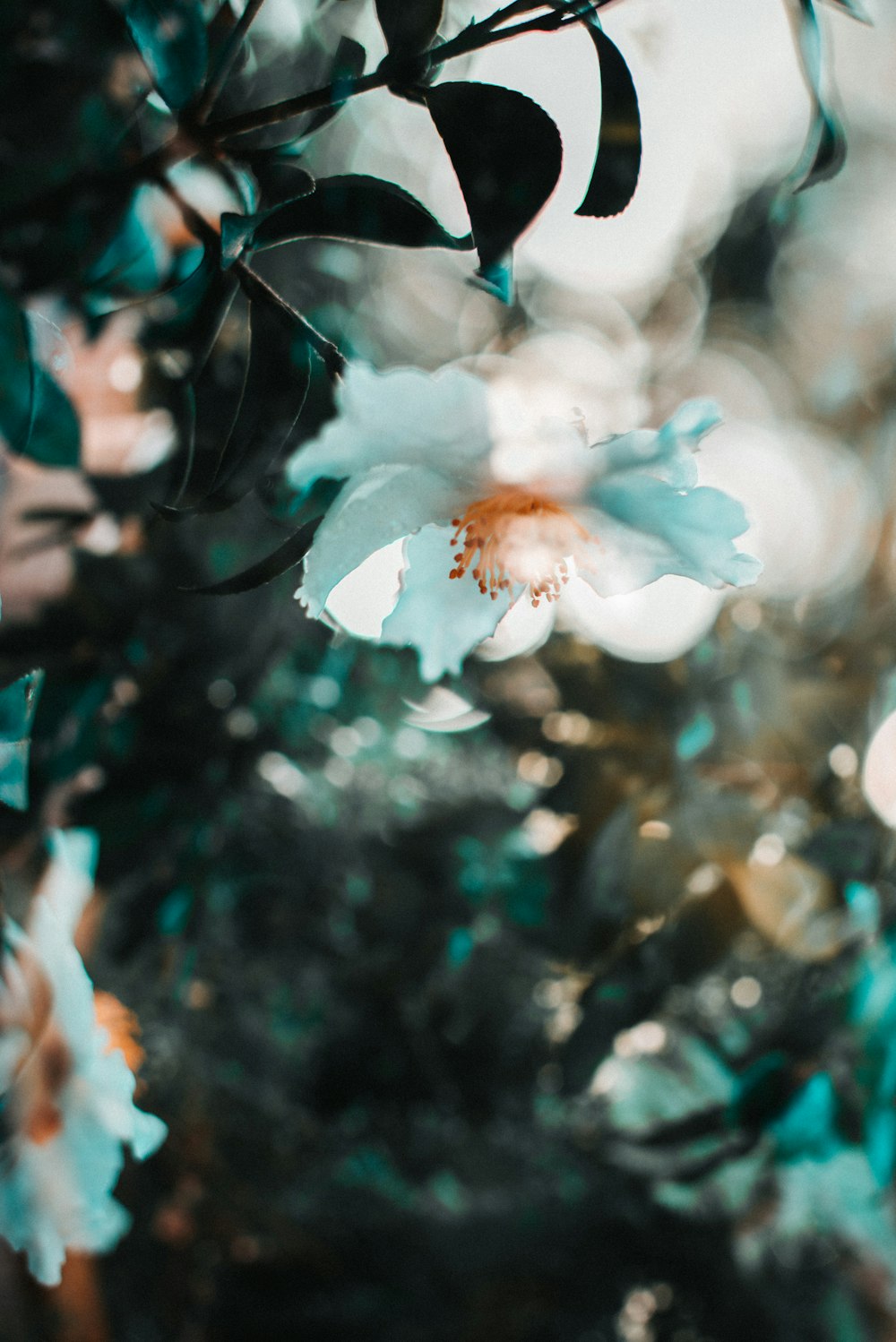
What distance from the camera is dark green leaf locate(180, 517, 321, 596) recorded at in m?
0.30

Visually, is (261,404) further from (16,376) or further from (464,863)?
(464,863)

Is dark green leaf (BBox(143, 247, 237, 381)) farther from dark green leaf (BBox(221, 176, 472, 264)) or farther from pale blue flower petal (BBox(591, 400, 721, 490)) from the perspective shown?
pale blue flower petal (BBox(591, 400, 721, 490))

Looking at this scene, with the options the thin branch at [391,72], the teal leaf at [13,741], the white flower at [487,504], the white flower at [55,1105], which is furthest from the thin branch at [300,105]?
the white flower at [55,1105]

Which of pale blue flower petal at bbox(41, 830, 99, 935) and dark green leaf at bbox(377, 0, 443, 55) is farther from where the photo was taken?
pale blue flower petal at bbox(41, 830, 99, 935)

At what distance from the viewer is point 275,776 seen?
109 cm

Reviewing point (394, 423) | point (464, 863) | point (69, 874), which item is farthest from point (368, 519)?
point (464, 863)

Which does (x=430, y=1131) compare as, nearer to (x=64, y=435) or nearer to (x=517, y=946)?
(x=517, y=946)

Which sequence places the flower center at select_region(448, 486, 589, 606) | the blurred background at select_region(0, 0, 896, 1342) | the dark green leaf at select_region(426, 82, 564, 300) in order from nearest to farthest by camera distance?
the dark green leaf at select_region(426, 82, 564, 300) → the flower center at select_region(448, 486, 589, 606) → the blurred background at select_region(0, 0, 896, 1342)

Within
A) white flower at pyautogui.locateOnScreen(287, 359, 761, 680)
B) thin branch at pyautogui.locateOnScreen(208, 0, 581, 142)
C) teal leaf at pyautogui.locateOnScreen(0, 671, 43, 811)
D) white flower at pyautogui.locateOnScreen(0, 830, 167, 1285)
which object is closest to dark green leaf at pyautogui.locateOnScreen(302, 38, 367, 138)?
thin branch at pyautogui.locateOnScreen(208, 0, 581, 142)

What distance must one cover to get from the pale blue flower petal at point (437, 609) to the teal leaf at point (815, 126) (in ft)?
0.67

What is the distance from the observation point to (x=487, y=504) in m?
0.38

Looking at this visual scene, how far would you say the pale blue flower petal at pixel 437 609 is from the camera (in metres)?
0.37

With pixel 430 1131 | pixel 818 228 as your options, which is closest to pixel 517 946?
pixel 430 1131

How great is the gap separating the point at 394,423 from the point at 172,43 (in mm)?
185
